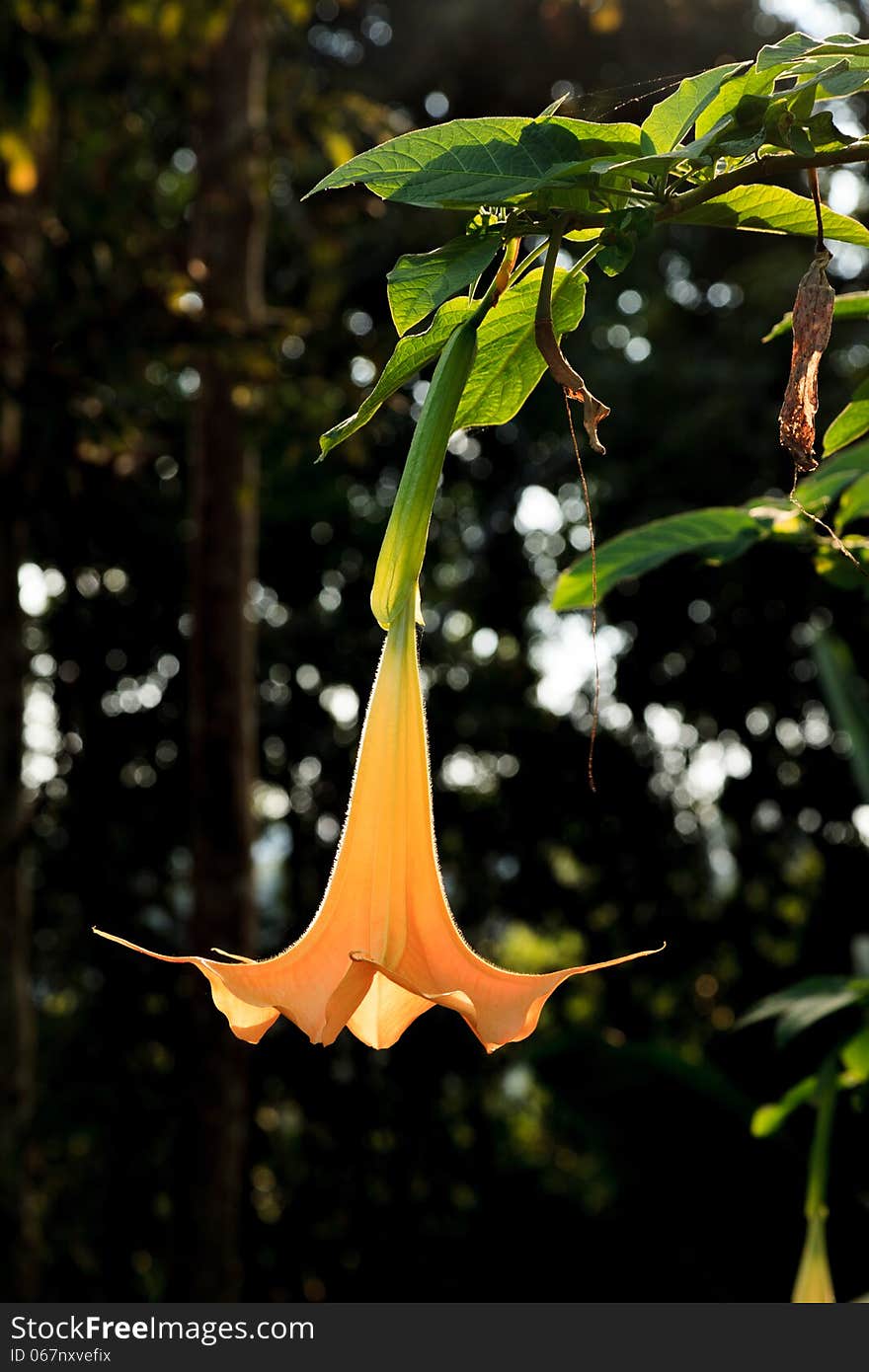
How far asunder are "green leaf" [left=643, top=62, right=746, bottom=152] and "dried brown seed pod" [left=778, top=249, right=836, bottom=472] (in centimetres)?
5

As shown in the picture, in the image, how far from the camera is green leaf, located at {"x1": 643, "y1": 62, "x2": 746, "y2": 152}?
33 centimetres

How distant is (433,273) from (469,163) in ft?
0.09

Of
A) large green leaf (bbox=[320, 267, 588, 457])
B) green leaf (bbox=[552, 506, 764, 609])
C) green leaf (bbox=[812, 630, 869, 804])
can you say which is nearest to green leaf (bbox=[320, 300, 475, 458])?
large green leaf (bbox=[320, 267, 588, 457])

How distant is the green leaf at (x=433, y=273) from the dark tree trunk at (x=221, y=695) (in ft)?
5.57

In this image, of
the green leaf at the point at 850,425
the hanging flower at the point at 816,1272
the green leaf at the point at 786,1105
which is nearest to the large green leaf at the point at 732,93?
the green leaf at the point at 850,425

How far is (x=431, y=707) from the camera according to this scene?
10.4 feet

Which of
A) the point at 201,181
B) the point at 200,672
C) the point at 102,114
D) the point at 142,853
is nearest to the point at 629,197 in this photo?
the point at 200,672

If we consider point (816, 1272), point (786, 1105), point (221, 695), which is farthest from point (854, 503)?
point (221, 695)

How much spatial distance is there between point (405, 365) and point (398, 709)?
3.8 inches

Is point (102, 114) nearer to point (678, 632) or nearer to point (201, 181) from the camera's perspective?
point (201, 181)

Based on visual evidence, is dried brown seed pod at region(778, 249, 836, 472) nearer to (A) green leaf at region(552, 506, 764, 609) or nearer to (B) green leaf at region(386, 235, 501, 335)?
(B) green leaf at region(386, 235, 501, 335)

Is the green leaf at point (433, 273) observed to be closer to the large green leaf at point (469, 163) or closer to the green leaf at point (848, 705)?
the large green leaf at point (469, 163)

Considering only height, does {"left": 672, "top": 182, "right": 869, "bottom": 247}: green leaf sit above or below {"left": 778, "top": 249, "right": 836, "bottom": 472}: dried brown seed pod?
above

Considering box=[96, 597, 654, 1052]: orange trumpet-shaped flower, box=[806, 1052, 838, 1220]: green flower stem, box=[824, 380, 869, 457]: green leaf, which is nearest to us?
box=[96, 597, 654, 1052]: orange trumpet-shaped flower
